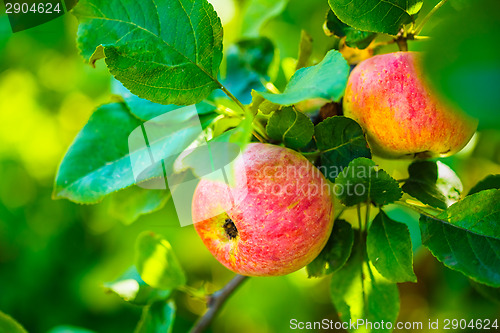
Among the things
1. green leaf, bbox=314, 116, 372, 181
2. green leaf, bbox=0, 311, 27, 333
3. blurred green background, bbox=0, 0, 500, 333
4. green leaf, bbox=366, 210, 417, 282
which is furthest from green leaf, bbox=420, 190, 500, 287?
Answer: blurred green background, bbox=0, 0, 500, 333

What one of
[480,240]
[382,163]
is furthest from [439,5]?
[382,163]

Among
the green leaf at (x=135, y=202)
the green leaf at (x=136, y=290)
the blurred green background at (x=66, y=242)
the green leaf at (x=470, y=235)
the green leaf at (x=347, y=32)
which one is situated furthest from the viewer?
the blurred green background at (x=66, y=242)

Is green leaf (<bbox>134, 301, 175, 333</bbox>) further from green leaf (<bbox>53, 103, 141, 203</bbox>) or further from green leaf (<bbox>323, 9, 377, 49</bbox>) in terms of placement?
green leaf (<bbox>323, 9, 377, 49</bbox>)

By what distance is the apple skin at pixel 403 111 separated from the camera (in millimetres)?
666

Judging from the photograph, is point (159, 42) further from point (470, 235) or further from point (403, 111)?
point (470, 235)

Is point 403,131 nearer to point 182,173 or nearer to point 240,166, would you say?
point 240,166

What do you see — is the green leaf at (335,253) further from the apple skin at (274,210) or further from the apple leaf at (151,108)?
the apple leaf at (151,108)

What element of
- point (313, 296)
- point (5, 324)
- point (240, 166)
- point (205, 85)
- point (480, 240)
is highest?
point (205, 85)

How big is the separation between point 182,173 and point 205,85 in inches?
7.7

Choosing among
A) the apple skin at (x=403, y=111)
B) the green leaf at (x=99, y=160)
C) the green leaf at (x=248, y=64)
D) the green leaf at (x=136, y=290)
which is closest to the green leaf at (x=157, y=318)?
the green leaf at (x=136, y=290)

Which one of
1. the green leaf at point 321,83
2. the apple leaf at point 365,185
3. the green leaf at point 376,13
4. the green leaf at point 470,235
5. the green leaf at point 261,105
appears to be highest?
the green leaf at point 376,13

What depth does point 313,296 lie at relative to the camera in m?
1.67

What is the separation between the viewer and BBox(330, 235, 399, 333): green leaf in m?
0.84

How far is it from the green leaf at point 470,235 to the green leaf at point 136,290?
632 millimetres
